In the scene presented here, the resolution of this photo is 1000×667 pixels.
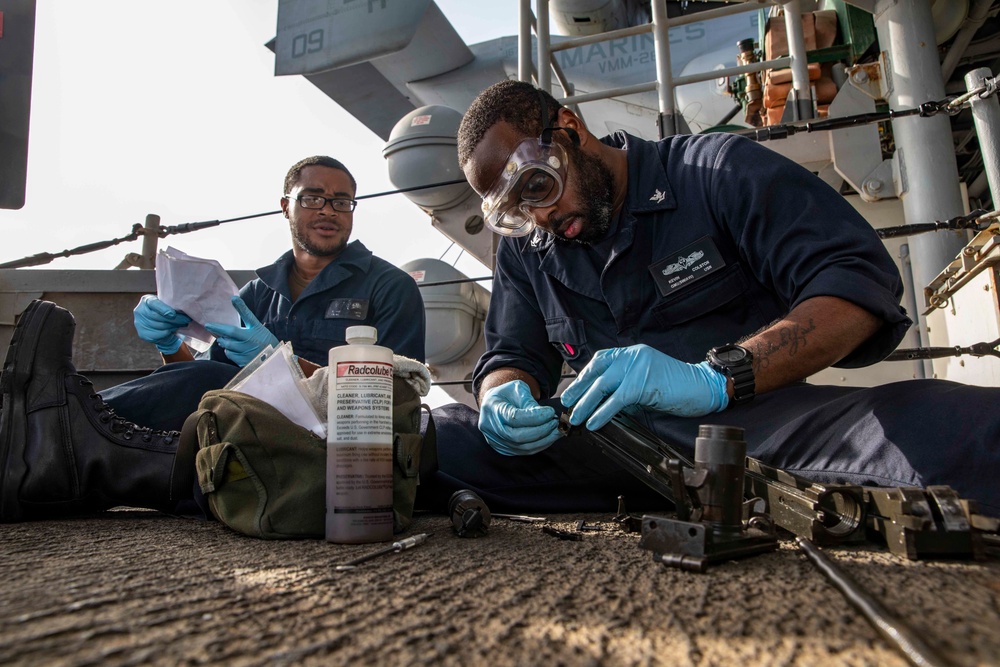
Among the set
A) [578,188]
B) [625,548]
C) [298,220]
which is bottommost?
[625,548]

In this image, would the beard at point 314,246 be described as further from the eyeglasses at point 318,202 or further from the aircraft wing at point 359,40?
the aircraft wing at point 359,40

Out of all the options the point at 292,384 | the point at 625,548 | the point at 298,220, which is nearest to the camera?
the point at 625,548

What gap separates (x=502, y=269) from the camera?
1809 mm

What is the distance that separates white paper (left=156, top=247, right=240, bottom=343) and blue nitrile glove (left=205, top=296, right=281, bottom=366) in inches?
0.9

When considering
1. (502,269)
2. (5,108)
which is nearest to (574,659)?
(502,269)

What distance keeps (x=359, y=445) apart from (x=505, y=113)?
98 centimetres

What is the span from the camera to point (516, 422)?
127 centimetres

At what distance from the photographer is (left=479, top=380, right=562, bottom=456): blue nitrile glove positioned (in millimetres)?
1265

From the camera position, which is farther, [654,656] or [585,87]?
[585,87]

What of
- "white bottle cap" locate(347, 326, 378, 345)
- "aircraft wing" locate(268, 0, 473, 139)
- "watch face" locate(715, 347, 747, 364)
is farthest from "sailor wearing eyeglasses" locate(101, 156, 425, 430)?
"aircraft wing" locate(268, 0, 473, 139)

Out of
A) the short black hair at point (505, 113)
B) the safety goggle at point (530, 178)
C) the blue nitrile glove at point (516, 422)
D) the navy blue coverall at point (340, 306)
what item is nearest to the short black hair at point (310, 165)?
the navy blue coverall at point (340, 306)

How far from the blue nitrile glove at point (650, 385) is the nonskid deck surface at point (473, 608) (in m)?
0.35

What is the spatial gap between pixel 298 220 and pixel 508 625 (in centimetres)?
205

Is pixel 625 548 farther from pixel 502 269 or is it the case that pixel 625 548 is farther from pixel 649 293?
pixel 502 269
